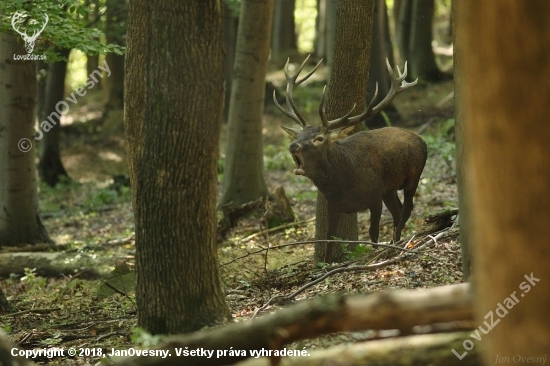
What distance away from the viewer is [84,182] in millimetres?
21250

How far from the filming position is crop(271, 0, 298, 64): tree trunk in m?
30.6

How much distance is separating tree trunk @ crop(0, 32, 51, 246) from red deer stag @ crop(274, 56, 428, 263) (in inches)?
218

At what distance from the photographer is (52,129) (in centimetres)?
2078

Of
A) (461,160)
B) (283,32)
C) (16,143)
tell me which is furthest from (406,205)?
(283,32)

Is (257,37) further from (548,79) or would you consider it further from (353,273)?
(548,79)

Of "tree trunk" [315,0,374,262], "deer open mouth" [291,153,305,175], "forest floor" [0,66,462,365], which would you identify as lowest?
"forest floor" [0,66,462,365]

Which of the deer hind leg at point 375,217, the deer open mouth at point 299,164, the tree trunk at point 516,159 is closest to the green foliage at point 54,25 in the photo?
the deer open mouth at point 299,164

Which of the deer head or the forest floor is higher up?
the deer head

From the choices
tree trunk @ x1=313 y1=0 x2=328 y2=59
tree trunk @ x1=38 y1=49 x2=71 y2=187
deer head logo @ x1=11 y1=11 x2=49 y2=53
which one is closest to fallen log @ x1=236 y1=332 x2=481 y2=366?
deer head logo @ x1=11 y1=11 x2=49 y2=53

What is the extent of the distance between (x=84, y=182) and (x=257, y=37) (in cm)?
1002

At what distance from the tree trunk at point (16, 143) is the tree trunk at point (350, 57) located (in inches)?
234

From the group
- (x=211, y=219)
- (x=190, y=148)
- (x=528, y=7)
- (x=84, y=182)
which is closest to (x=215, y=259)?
(x=211, y=219)

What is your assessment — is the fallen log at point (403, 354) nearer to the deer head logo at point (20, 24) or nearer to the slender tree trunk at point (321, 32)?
the deer head logo at point (20, 24)

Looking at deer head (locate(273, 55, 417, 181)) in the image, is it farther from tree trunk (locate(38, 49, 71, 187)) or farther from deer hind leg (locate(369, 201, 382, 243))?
tree trunk (locate(38, 49, 71, 187))
